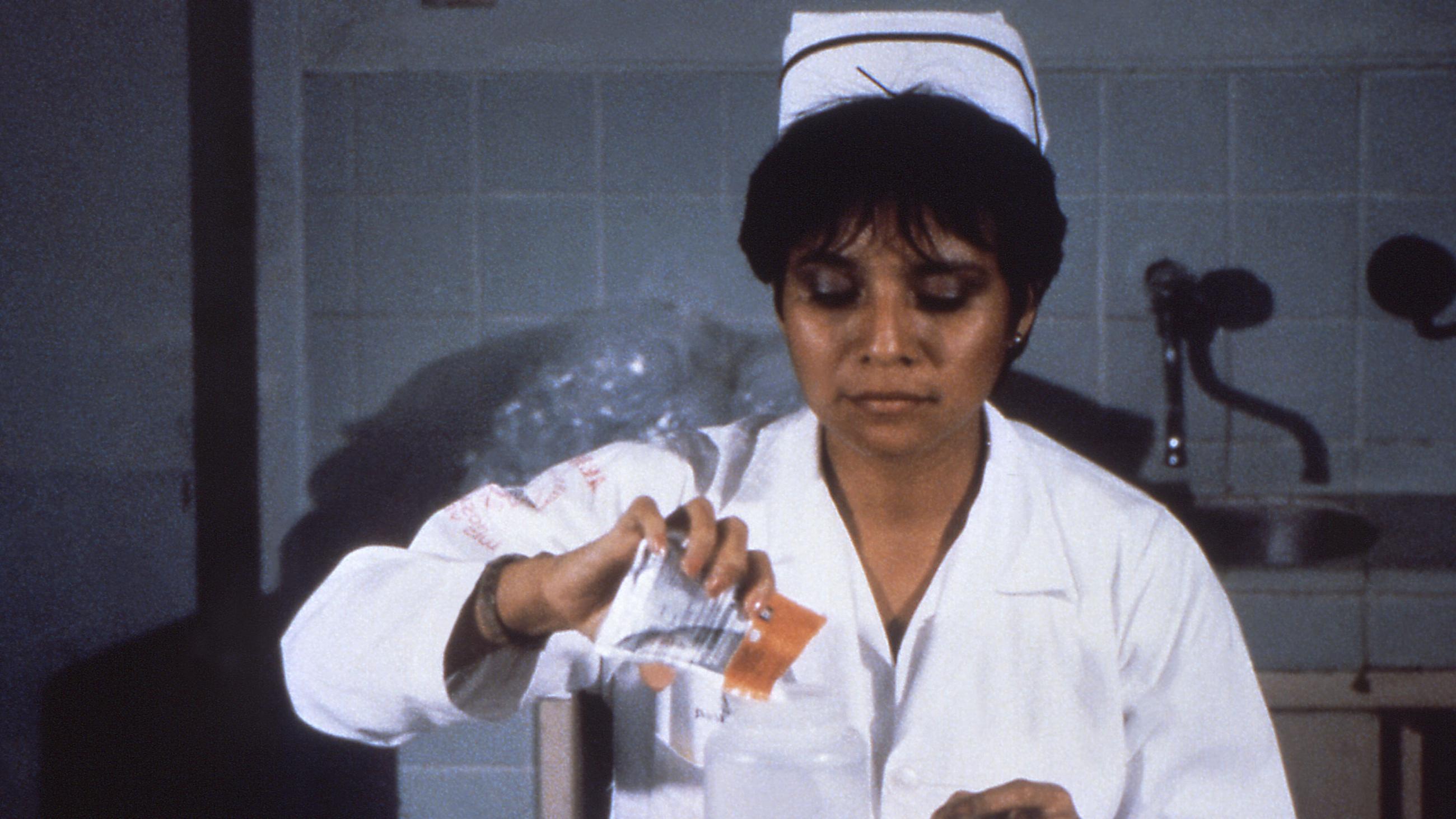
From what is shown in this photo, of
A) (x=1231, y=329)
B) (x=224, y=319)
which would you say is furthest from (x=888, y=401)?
(x=224, y=319)

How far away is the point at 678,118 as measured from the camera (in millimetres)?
1634

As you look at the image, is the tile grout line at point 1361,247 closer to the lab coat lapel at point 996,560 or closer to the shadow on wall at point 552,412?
the shadow on wall at point 552,412

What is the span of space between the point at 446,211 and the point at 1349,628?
170 cm

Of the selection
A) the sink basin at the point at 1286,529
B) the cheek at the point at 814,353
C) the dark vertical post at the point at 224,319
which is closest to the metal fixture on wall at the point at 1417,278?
the sink basin at the point at 1286,529

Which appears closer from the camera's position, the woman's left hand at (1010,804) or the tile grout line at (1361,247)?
the woman's left hand at (1010,804)

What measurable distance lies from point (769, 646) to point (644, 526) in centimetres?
13

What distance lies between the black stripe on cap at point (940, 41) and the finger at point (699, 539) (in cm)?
54

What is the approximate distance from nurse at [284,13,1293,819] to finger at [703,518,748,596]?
11cm

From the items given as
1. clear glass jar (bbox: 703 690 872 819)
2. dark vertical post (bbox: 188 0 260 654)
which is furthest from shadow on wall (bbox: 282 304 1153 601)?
clear glass jar (bbox: 703 690 872 819)

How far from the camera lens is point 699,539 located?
0.74m

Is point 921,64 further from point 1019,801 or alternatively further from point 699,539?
point 1019,801

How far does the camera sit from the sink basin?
1.60 meters

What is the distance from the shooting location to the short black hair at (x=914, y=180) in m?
0.93

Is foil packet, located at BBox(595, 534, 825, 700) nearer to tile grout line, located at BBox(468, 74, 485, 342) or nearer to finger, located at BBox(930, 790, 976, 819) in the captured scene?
finger, located at BBox(930, 790, 976, 819)
